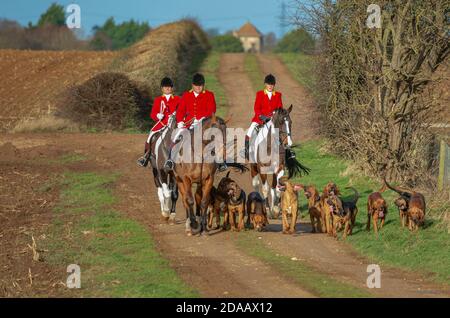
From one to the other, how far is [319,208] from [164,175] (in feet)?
11.2

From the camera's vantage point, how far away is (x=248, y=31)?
190500 mm

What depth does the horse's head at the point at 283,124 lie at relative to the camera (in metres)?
17.5

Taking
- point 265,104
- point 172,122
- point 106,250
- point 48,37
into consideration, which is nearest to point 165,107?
point 172,122

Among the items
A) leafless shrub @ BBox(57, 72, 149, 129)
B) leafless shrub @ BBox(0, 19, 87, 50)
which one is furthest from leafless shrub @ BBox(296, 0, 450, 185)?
leafless shrub @ BBox(0, 19, 87, 50)

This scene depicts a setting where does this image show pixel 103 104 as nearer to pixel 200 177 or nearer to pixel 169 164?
pixel 169 164

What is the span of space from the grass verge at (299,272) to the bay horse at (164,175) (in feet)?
7.31

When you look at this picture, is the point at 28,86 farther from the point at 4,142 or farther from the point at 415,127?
the point at 415,127

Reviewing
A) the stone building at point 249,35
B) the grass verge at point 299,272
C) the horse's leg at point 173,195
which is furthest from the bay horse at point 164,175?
the stone building at point 249,35

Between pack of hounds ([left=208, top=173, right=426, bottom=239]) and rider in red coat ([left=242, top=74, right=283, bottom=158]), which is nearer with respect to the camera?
pack of hounds ([left=208, top=173, right=426, bottom=239])

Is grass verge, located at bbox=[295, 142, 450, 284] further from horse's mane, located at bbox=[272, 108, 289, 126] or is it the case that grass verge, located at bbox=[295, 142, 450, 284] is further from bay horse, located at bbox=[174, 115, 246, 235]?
bay horse, located at bbox=[174, 115, 246, 235]

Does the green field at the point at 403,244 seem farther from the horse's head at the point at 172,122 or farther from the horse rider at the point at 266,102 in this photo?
the horse's head at the point at 172,122

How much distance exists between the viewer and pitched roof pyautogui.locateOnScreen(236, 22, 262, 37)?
190 meters

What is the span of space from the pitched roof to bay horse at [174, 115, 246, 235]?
175m
